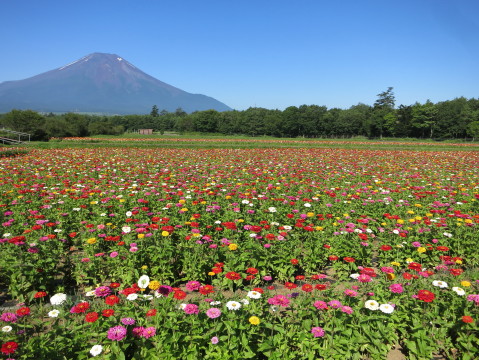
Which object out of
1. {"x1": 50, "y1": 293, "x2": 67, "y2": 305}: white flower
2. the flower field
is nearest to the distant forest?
the flower field

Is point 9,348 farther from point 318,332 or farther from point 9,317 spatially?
point 318,332

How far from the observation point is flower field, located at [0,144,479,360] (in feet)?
8.88

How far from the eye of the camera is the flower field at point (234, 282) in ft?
8.88

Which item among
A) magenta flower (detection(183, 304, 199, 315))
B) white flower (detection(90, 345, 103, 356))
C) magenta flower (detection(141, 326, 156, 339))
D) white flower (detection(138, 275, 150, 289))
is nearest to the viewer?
white flower (detection(90, 345, 103, 356))

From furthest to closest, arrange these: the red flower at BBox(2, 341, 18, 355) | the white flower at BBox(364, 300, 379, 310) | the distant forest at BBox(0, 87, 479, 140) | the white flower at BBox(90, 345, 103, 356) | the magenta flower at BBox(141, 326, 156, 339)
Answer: the distant forest at BBox(0, 87, 479, 140), the white flower at BBox(364, 300, 379, 310), the magenta flower at BBox(141, 326, 156, 339), the white flower at BBox(90, 345, 103, 356), the red flower at BBox(2, 341, 18, 355)

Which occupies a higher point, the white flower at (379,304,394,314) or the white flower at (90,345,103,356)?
the white flower at (379,304,394,314)

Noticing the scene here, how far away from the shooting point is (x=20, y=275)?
12.6ft

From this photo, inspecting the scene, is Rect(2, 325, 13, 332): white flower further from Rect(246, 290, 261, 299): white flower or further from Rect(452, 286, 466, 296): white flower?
Rect(452, 286, 466, 296): white flower

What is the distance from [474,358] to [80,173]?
12315 mm

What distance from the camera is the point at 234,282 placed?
13.6 feet

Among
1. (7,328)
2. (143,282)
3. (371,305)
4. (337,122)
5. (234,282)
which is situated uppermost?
(337,122)

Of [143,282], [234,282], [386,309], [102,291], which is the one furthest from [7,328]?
[386,309]

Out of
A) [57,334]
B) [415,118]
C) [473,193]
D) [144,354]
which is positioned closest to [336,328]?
[144,354]

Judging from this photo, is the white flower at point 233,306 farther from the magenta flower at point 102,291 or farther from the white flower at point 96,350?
the magenta flower at point 102,291
